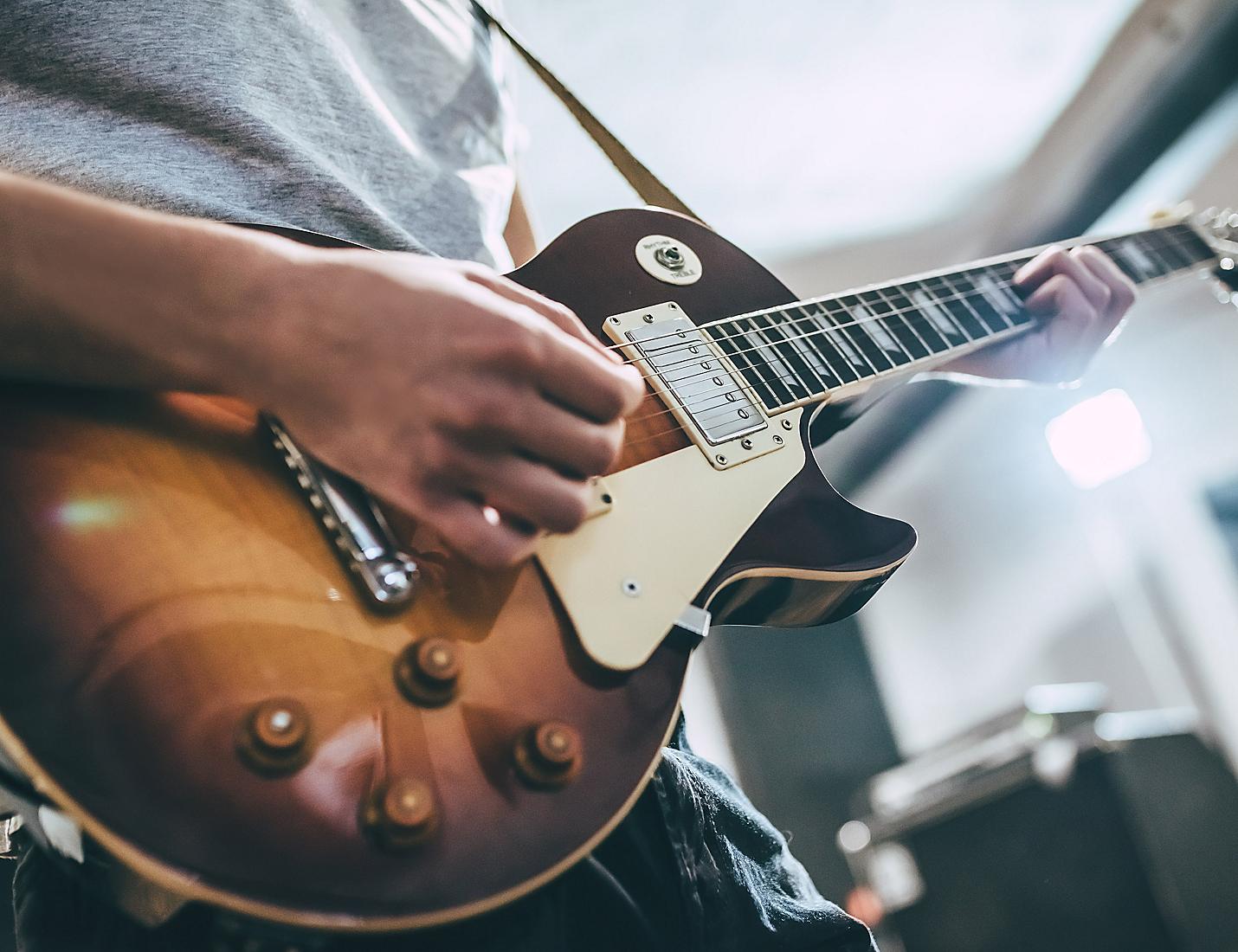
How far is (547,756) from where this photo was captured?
1.48ft

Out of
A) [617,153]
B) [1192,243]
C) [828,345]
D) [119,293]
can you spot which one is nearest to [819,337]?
[828,345]

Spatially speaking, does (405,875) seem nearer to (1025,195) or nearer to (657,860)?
(657,860)

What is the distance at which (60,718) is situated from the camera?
1.21ft

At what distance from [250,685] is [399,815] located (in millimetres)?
90

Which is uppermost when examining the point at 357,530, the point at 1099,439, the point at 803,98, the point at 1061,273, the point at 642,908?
the point at 1061,273

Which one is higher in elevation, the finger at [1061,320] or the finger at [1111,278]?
the finger at [1111,278]

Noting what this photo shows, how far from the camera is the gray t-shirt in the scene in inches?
23.6

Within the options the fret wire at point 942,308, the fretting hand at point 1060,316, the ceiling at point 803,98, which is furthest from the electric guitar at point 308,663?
the ceiling at point 803,98

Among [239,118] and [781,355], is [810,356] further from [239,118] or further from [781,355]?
[239,118]

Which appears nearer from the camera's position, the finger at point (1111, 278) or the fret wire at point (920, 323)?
the fret wire at point (920, 323)

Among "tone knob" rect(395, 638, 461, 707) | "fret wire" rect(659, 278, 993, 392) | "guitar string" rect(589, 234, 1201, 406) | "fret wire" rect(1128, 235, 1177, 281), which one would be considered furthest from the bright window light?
"tone knob" rect(395, 638, 461, 707)

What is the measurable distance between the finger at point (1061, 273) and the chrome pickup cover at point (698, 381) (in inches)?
23.2

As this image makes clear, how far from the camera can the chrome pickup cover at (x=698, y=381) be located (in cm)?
68

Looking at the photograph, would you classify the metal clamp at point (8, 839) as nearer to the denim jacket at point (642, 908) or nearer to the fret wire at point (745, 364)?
the denim jacket at point (642, 908)
